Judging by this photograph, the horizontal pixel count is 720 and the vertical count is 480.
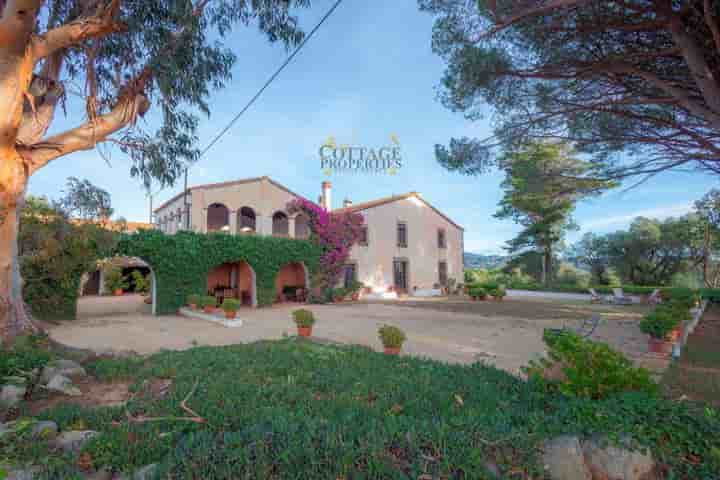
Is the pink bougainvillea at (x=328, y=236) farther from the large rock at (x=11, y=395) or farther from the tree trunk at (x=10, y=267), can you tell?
the large rock at (x=11, y=395)

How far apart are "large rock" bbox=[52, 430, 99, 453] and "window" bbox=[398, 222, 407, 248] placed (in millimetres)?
18917

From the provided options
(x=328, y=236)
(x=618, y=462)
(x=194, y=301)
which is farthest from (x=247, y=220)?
(x=618, y=462)

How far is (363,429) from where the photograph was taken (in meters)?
2.28

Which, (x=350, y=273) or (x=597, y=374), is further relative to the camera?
(x=350, y=273)

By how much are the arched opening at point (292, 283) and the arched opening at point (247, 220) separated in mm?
3396

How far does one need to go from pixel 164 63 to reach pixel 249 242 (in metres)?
8.50

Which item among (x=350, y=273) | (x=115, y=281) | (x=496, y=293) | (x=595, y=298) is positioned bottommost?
(x=595, y=298)

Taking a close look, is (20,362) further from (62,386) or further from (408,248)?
(408,248)

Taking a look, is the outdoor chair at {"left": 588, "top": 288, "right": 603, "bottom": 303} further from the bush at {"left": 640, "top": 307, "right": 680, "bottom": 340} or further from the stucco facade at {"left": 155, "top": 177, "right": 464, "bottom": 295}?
the bush at {"left": 640, "top": 307, "right": 680, "bottom": 340}

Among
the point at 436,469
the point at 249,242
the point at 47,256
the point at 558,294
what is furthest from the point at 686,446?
the point at 558,294

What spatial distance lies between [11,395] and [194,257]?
9866 millimetres

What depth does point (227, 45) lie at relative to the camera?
768 centimetres

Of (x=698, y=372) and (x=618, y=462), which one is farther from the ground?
(x=618, y=462)

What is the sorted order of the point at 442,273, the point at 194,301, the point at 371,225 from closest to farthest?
the point at 194,301, the point at 371,225, the point at 442,273
